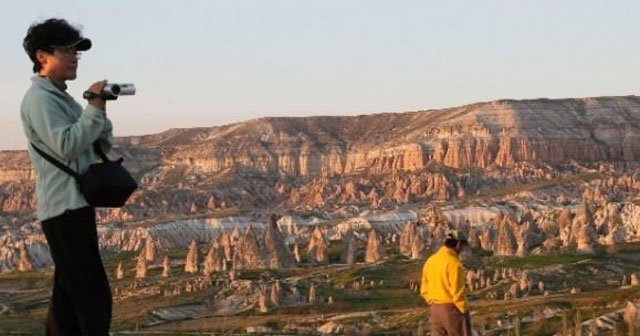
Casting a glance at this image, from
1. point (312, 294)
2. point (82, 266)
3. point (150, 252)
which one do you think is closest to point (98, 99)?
point (82, 266)

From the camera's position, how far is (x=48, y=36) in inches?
311

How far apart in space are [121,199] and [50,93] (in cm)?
81

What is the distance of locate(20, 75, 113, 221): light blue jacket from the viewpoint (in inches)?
292

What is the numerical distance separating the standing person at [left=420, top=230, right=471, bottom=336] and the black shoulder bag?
264 inches

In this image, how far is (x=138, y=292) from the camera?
85.8m

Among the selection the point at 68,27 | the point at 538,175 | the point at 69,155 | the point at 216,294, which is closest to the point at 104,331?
the point at 69,155

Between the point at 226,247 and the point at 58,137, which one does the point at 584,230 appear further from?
the point at 58,137

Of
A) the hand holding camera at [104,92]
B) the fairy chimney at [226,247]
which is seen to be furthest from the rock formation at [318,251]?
the hand holding camera at [104,92]

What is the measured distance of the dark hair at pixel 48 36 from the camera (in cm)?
789

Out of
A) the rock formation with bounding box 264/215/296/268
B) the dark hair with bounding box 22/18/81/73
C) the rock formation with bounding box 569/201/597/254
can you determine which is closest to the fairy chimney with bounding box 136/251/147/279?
the rock formation with bounding box 264/215/296/268

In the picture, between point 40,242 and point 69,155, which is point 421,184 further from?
point 69,155

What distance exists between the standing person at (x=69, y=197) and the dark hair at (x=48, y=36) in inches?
9.1

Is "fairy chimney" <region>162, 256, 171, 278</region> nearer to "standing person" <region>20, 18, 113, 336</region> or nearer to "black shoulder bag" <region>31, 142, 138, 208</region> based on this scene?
"standing person" <region>20, 18, 113, 336</region>

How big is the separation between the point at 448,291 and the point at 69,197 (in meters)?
6.99
